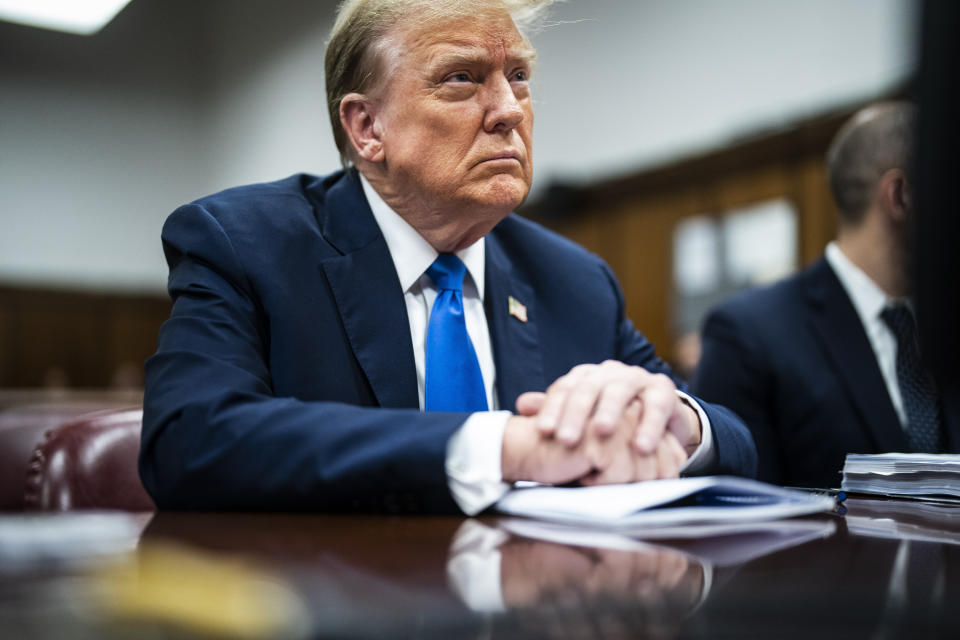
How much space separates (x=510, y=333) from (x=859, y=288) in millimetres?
1211

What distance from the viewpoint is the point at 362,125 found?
63.8 inches

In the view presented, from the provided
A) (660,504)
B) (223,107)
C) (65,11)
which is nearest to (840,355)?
(660,504)

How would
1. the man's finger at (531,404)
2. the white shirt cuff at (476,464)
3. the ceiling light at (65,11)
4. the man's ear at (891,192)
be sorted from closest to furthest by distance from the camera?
the white shirt cuff at (476,464) < the man's finger at (531,404) < the man's ear at (891,192) < the ceiling light at (65,11)

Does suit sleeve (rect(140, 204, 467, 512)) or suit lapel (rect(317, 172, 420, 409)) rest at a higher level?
suit lapel (rect(317, 172, 420, 409))

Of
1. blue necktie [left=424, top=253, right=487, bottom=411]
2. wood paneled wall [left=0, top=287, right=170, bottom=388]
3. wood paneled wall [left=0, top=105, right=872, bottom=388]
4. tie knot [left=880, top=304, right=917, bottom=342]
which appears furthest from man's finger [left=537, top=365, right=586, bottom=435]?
wood paneled wall [left=0, top=287, right=170, bottom=388]

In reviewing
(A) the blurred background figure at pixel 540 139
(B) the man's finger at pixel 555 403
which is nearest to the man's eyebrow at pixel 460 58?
(A) the blurred background figure at pixel 540 139

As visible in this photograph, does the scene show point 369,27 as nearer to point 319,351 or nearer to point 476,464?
point 319,351

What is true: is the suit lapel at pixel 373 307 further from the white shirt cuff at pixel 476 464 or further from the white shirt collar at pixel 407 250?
the white shirt cuff at pixel 476 464

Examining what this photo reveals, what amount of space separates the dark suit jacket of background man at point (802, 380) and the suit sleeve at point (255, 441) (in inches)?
54.1

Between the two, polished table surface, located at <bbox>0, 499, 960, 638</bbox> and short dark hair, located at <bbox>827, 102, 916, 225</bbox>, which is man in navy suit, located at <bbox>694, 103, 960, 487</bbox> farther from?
polished table surface, located at <bbox>0, 499, 960, 638</bbox>

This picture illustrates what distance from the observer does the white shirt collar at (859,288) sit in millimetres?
2299

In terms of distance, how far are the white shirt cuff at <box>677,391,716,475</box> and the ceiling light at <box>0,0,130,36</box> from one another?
21.9 feet

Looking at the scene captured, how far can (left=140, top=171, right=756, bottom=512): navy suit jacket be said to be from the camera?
962 millimetres

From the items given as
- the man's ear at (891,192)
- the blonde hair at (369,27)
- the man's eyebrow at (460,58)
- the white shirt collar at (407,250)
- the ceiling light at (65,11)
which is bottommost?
the white shirt collar at (407,250)
